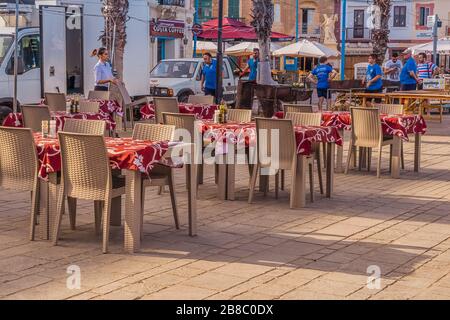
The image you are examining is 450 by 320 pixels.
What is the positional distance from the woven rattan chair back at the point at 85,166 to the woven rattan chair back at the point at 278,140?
2.60 meters

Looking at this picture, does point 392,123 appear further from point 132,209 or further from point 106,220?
point 106,220

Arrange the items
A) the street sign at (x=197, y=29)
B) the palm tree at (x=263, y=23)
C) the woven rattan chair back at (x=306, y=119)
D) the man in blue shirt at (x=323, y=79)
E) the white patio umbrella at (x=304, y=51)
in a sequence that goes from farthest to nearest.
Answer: the white patio umbrella at (x=304, y=51), the street sign at (x=197, y=29), the man in blue shirt at (x=323, y=79), the palm tree at (x=263, y=23), the woven rattan chair back at (x=306, y=119)

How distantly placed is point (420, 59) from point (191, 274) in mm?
18079

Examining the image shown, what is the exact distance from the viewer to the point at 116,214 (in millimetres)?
7641

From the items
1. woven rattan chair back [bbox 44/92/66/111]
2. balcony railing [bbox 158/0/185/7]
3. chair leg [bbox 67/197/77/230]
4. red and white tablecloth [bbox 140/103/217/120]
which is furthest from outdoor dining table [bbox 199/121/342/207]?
balcony railing [bbox 158/0/185/7]

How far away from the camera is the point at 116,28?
18.1 meters

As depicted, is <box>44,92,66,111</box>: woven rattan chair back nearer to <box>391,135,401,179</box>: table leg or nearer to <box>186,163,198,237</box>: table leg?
<box>391,135,401,179</box>: table leg

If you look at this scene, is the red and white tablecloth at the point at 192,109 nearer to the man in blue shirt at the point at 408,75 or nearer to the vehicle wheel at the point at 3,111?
the vehicle wheel at the point at 3,111

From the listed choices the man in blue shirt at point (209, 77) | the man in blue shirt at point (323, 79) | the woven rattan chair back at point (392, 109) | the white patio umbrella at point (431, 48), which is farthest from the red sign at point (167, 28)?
the woven rattan chair back at point (392, 109)

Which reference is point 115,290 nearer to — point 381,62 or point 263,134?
point 263,134

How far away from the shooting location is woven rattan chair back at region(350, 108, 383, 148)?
35.9 feet

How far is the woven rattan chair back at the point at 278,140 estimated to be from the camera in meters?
8.61

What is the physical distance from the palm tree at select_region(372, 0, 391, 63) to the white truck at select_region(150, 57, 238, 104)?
688 centimetres

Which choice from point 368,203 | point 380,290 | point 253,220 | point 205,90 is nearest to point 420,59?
point 205,90
